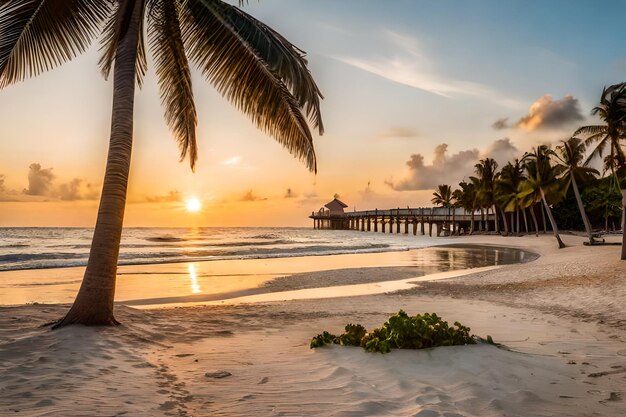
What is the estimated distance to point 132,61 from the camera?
27.0 feet

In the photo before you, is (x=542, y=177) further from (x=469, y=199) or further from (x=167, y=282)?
(x=167, y=282)

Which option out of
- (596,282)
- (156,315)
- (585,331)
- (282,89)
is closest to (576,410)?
(585,331)

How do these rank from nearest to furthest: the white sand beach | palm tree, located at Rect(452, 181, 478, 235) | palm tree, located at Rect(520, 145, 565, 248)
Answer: the white sand beach
palm tree, located at Rect(520, 145, 565, 248)
palm tree, located at Rect(452, 181, 478, 235)

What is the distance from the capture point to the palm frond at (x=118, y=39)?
8281 mm

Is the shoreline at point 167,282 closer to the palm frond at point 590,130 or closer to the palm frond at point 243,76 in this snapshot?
the palm frond at point 243,76

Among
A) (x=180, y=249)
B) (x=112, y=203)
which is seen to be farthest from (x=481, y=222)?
(x=112, y=203)

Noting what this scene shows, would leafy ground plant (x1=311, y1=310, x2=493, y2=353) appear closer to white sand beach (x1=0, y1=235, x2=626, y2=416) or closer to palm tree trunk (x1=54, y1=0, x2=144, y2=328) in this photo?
white sand beach (x1=0, y1=235, x2=626, y2=416)

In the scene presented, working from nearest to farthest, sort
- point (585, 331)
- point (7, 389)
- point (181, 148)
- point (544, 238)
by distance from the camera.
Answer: point (7, 389) < point (585, 331) < point (181, 148) < point (544, 238)

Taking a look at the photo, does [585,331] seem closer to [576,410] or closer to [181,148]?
[576,410]

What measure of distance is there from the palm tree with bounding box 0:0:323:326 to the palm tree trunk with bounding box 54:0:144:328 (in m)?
0.02

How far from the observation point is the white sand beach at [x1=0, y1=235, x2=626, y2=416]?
4.39m

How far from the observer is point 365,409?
4270 mm

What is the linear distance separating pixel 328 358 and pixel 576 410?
2886 millimetres

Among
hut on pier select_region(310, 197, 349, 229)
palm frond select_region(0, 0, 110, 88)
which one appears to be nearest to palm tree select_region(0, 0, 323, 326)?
palm frond select_region(0, 0, 110, 88)
